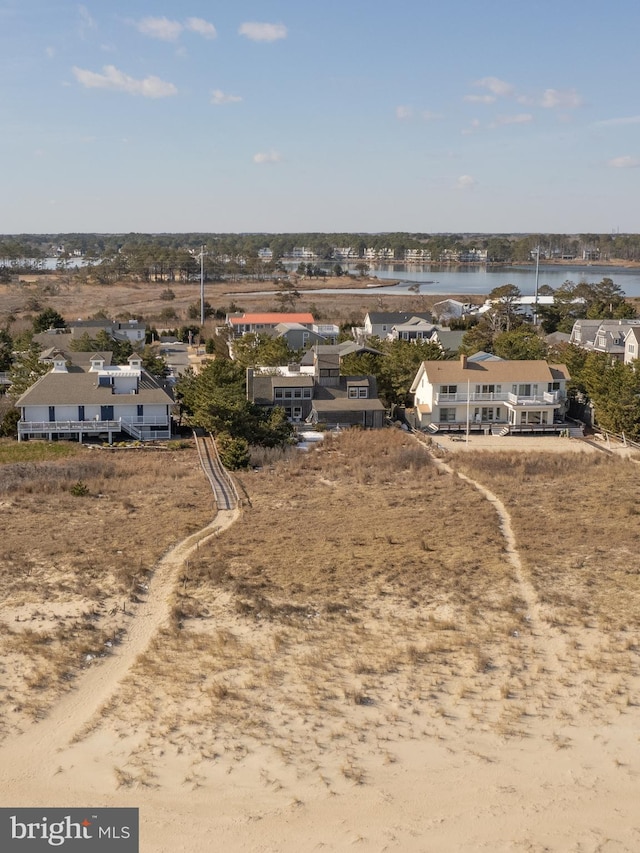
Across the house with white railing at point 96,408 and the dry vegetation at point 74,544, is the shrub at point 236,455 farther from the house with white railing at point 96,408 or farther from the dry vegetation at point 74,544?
the house with white railing at point 96,408

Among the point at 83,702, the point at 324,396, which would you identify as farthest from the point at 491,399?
the point at 83,702

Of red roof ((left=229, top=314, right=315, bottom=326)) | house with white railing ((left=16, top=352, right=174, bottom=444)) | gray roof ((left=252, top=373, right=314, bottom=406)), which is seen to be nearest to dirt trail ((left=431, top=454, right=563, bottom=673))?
gray roof ((left=252, top=373, right=314, bottom=406))

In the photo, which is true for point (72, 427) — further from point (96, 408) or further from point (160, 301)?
point (160, 301)

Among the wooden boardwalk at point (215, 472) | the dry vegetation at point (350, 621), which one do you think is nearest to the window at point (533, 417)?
the dry vegetation at point (350, 621)

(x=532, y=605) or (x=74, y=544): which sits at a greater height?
(x=532, y=605)

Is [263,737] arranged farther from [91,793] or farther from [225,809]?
[91,793]

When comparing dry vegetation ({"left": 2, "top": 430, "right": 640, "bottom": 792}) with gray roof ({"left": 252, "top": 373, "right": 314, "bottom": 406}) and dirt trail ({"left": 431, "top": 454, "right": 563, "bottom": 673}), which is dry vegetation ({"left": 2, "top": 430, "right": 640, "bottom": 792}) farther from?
gray roof ({"left": 252, "top": 373, "right": 314, "bottom": 406})

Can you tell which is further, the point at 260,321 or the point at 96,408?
the point at 260,321
